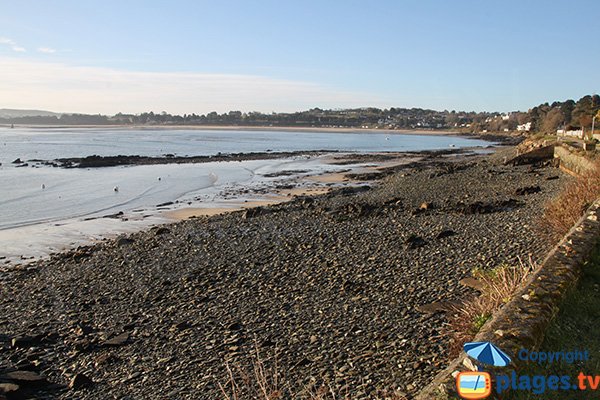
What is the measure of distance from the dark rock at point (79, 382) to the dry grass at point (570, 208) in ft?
28.9

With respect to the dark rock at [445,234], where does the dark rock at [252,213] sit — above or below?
below

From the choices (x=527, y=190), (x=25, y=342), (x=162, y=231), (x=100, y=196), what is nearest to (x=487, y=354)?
(x=25, y=342)

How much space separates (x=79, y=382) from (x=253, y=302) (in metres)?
3.22

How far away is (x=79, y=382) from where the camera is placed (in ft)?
22.1

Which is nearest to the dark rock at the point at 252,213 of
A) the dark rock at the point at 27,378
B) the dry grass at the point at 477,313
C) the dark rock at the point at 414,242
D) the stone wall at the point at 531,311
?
the dark rock at the point at 414,242

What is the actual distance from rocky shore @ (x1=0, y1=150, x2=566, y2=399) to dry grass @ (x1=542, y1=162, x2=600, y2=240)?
0.45m

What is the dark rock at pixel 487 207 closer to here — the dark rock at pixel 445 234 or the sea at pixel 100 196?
the dark rock at pixel 445 234

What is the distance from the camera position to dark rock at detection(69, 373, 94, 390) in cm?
670

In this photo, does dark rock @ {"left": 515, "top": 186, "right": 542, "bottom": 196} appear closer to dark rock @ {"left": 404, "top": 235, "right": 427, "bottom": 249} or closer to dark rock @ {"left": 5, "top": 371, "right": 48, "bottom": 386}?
dark rock @ {"left": 404, "top": 235, "right": 427, "bottom": 249}

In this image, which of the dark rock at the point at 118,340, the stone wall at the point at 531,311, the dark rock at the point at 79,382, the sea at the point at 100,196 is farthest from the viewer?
the sea at the point at 100,196

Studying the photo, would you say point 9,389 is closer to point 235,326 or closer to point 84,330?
point 84,330

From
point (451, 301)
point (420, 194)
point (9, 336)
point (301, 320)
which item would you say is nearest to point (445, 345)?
point (451, 301)

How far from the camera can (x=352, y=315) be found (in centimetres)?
790

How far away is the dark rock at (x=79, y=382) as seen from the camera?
22.0 feet
